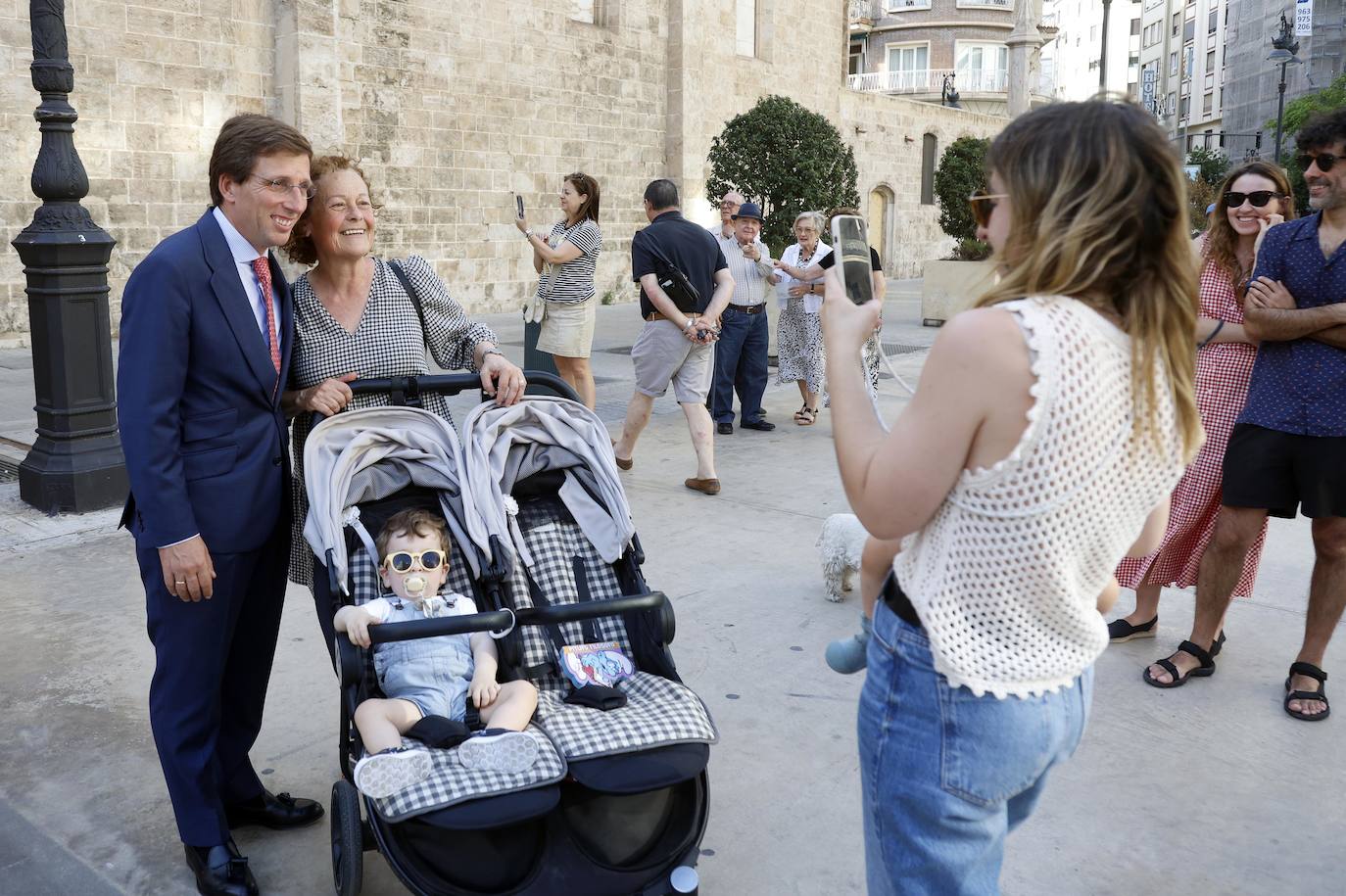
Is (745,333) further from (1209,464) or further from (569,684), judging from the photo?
(569,684)

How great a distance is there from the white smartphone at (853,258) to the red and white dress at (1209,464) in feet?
9.04

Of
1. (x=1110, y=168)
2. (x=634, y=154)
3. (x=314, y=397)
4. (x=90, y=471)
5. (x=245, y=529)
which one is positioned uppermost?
(x=634, y=154)

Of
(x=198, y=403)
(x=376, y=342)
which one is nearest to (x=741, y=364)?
(x=376, y=342)

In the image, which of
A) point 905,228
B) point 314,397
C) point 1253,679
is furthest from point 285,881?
point 905,228

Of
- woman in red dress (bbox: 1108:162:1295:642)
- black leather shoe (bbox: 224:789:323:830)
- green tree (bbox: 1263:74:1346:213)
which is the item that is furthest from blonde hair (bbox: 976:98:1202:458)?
green tree (bbox: 1263:74:1346:213)

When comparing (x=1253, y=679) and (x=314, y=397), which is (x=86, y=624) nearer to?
(x=314, y=397)

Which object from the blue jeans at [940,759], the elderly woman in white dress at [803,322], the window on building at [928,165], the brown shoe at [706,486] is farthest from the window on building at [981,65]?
the blue jeans at [940,759]

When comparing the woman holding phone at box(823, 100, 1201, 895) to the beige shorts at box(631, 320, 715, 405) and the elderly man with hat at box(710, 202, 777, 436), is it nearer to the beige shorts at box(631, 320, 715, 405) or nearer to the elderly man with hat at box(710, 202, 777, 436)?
the beige shorts at box(631, 320, 715, 405)

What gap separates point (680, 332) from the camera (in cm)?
714

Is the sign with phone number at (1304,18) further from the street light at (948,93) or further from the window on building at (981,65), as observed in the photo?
the street light at (948,93)

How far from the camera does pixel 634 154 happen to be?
20.6 m

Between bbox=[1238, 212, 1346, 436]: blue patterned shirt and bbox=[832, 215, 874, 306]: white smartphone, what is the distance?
2.52 m

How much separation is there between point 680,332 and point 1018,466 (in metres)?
5.66

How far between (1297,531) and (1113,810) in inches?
145
